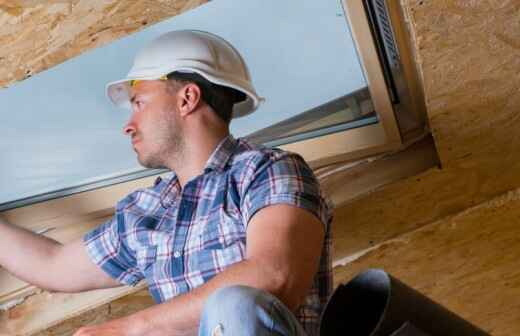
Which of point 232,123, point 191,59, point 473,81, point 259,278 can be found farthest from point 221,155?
point 473,81

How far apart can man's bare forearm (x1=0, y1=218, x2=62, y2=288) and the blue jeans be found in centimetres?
105

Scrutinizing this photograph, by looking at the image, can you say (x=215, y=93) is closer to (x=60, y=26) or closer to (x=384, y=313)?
(x=60, y=26)

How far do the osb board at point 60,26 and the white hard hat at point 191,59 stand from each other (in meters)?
0.26

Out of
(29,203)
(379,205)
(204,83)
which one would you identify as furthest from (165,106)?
(379,205)

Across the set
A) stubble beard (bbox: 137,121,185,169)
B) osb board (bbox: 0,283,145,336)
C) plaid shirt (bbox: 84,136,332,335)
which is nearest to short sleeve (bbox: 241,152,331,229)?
plaid shirt (bbox: 84,136,332,335)

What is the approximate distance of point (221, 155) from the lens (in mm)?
2477

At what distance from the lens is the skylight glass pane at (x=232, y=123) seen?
255cm

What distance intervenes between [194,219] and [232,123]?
1.82ft

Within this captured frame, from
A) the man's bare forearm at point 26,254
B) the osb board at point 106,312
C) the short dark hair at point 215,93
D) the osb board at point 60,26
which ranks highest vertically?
the osb board at point 60,26

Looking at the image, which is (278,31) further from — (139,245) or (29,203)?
(29,203)

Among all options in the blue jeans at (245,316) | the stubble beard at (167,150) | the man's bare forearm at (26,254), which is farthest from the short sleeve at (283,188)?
the man's bare forearm at (26,254)

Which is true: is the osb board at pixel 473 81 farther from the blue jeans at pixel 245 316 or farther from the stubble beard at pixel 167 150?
the blue jeans at pixel 245 316

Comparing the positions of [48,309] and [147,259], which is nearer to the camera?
[147,259]

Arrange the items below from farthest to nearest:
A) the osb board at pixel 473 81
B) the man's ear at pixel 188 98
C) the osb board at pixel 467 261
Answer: the osb board at pixel 467 261 → the man's ear at pixel 188 98 → the osb board at pixel 473 81
